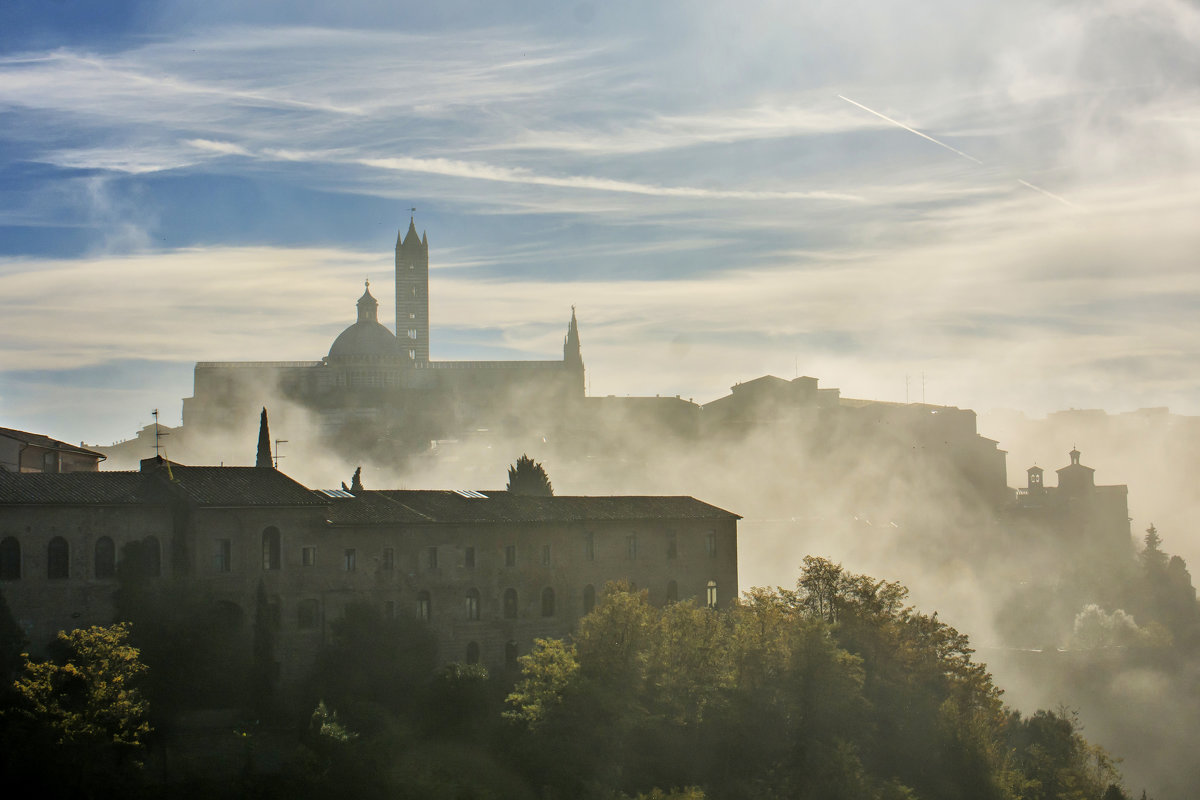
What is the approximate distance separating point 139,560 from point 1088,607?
201 ft

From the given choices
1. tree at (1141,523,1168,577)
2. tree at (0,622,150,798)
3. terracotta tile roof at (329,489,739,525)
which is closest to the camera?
tree at (0,622,150,798)

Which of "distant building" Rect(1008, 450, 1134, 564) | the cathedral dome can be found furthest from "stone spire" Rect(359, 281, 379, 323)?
"distant building" Rect(1008, 450, 1134, 564)

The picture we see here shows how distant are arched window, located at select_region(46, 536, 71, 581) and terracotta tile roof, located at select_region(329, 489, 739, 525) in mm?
6808

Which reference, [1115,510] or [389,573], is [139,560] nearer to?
[389,573]

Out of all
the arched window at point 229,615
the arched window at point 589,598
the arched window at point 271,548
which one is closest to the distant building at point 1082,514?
the arched window at point 589,598

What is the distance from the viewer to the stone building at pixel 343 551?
30.3m

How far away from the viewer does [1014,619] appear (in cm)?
7925

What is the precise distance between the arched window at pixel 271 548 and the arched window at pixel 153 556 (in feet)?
8.62

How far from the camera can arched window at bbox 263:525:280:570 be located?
3272 centimetres

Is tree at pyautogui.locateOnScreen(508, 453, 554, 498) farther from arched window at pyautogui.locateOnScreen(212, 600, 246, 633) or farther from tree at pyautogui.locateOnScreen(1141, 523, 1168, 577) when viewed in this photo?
tree at pyautogui.locateOnScreen(1141, 523, 1168, 577)

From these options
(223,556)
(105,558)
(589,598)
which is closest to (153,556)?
(105,558)

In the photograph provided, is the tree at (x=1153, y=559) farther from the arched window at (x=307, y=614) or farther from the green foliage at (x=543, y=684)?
the arched window at (x=307, y=614)

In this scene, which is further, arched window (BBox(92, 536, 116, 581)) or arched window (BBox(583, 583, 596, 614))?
arched window (BBox(583, 583, 596, 614))

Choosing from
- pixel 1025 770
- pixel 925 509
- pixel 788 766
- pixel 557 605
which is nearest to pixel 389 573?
pixel 557 605
